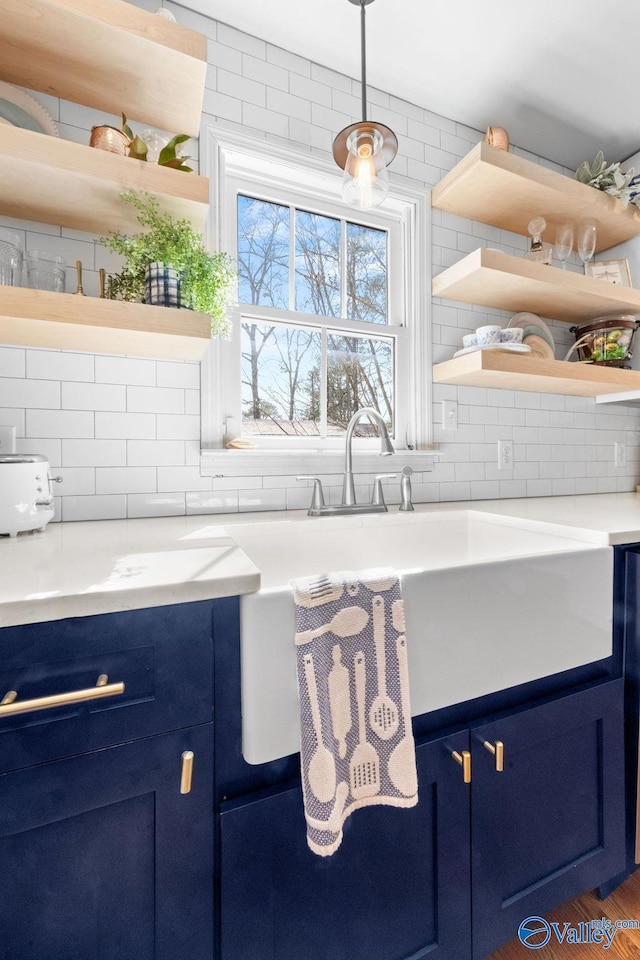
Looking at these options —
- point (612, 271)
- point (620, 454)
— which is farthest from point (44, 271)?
point (620, 454)

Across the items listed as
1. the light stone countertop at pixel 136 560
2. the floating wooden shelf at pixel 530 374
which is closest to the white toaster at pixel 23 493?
the light stone countertop at pixel 136 560

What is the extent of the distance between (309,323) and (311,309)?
0.08 m

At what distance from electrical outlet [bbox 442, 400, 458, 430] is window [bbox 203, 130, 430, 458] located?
0.11 metres

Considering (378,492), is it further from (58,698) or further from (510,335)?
(58,698)

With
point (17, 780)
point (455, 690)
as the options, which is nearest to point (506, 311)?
point (455, 690)

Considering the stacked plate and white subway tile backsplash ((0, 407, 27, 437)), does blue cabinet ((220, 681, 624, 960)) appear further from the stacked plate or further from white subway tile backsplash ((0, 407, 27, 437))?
the stacked plate

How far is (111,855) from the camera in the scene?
0.70m

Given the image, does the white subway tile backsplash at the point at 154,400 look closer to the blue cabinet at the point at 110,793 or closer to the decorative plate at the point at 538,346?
the blue cabinet at the point at 110,793

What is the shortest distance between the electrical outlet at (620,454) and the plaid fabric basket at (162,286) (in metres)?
2.30

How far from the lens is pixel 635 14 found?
1494 mm

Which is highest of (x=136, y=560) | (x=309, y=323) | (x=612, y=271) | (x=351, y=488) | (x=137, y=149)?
(x=612, y=271)

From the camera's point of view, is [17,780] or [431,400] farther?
[431,400]

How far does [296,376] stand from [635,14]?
1618 millimetres

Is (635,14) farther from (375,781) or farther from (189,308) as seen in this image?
(375,781)
